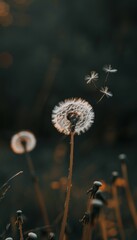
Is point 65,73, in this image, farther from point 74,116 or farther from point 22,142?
point 74,116

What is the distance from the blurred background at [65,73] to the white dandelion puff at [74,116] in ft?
14.3

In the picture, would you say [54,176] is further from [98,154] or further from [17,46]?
[17,46]

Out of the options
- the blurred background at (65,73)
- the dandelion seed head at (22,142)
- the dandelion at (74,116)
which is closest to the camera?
the dandelion at (74,116)

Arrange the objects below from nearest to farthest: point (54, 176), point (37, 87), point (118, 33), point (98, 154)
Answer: point (54, 176) → point (98, 154) → point (37, 87) → point (118, 33)

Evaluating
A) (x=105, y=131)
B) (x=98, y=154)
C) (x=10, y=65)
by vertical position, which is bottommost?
(x=98, y=154)

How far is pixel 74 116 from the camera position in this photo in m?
1.89

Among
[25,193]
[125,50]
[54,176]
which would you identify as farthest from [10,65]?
[25,193]

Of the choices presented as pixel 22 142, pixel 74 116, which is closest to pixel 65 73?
pixel 22 142

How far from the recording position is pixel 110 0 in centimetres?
959

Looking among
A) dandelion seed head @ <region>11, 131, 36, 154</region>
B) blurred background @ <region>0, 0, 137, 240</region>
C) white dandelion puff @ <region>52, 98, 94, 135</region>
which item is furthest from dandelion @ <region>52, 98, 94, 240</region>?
blurred background @ <region>0, 0, 137, 240</region>

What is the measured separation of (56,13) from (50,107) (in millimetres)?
2285

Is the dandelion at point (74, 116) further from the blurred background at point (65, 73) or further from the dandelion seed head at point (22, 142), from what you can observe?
the blurred background at point (65, 73)

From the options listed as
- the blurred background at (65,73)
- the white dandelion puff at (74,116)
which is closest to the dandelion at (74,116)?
the white dandelion puff at (74,116)

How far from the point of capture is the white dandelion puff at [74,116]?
189 cm
